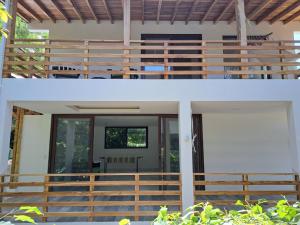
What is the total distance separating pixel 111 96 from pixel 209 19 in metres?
5.11

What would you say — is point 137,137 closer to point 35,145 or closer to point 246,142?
point 35,145

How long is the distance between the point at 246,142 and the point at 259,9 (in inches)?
168

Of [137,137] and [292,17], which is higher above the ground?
[292,17]

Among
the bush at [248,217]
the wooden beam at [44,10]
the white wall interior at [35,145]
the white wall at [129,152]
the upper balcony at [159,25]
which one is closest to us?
the bush at [248,217]

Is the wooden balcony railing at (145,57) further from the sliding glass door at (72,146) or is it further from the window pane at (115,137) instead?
the window pane at (115,137)

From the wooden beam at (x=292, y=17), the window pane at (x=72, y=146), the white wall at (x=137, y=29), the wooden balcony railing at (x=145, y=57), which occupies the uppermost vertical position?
the wooden beam at (x=292, y=17)

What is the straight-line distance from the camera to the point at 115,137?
1451cm

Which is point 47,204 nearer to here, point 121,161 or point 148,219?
point 148,219

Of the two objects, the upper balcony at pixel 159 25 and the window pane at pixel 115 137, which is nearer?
the upper balcony at pixel 159 25

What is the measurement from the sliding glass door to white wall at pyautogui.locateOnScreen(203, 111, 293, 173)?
382 centimetres

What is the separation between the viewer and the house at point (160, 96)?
5867mm

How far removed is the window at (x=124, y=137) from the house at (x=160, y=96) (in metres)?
5.65

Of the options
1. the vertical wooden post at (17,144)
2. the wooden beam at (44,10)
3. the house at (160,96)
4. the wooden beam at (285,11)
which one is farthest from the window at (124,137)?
the wooden beam at (285,11)

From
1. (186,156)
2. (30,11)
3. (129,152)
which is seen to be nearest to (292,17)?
(186,156)
